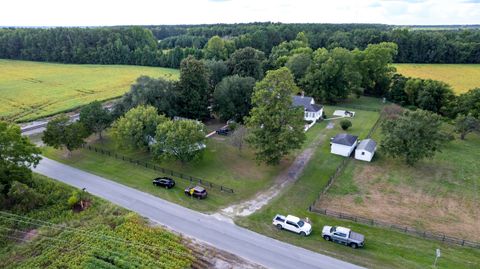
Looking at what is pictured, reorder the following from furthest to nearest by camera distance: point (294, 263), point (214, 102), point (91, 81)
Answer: point (91, 81) → point (214, 102) → point (294, 263)

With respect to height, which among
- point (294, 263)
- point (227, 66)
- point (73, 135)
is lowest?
point (294, 263)

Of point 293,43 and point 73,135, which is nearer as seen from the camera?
point 73,135

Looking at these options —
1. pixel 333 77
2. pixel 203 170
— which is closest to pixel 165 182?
pixel 203 170

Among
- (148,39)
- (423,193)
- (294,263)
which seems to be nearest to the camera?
(294,263)

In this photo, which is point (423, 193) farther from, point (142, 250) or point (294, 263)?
point (142, 250)

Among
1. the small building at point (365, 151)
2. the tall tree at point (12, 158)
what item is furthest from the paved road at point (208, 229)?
the small building at point (365, 151)

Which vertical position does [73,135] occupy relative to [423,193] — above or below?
above

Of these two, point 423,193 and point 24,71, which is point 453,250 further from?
point 24,71

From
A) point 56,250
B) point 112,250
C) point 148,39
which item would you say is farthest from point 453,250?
point 148,39

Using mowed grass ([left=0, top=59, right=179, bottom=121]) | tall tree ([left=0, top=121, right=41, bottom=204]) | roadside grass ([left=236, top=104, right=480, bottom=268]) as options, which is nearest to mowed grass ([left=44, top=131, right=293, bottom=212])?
roadside grass ([left=236, top=104, right=480, bottom=268])
